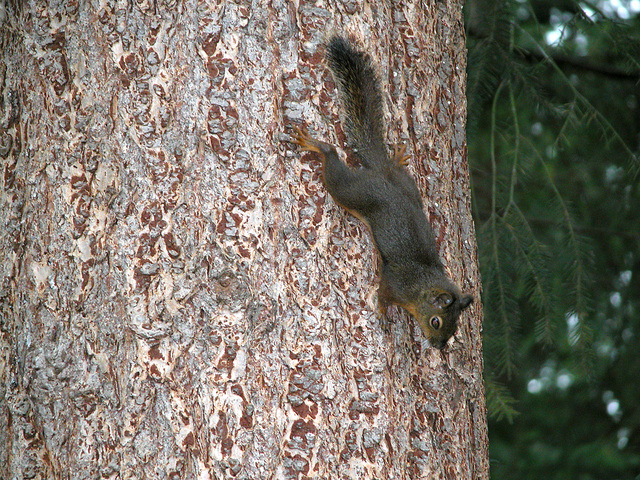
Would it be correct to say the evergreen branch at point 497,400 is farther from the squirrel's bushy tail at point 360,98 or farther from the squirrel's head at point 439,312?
the squirrel's bushy tail at point 360,98

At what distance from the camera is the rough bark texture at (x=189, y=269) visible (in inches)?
51.9

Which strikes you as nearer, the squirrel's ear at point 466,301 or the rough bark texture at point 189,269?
the rough bark texture at point 189,269

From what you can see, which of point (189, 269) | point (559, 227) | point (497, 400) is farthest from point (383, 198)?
point (559, 227)

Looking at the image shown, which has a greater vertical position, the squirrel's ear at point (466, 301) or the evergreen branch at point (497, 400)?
the squirrel's ear at point (466, 301)

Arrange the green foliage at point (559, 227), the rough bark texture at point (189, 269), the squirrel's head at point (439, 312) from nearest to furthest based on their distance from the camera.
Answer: the rough bark texture at point (189, 269), the squirrel's head at point (439, 312), the green foliage at point (559, 227)

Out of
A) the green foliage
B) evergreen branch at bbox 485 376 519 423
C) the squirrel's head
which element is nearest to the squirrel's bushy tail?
the squirrel's head

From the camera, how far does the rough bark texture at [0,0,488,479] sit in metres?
1.32

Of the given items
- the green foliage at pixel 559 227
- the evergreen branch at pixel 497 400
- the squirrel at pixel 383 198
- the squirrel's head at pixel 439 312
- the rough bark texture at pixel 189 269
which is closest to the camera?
the rough bark texture at pixel 189 269

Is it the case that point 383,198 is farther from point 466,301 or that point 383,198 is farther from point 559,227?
point 559,227

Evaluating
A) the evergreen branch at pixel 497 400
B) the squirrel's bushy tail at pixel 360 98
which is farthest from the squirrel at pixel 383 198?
the evergreen branch at pixel 497 400

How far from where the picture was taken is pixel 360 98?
1.52 metres

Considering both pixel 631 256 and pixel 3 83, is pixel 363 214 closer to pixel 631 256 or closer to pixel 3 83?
pixel 3 83

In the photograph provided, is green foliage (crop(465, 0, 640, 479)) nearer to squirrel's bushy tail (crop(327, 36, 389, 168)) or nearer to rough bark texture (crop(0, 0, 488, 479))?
squirrel's bushy tail (crop(327, 36, 389, 168))

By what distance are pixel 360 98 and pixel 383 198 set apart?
262 millimetres
